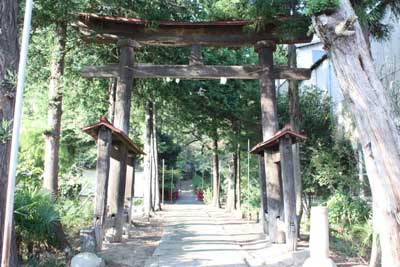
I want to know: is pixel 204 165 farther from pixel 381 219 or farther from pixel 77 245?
pixel 381 219

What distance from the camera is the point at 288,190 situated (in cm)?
835

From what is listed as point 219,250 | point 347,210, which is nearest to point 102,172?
point 219,250

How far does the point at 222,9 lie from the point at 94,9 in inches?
136

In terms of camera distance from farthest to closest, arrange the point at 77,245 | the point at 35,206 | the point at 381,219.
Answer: the point at 77,245 < the point at 35,206 < the point at 381,219

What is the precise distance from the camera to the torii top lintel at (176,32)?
1030 cm

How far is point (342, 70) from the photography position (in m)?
5.40

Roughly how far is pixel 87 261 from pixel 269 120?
18.7 ft

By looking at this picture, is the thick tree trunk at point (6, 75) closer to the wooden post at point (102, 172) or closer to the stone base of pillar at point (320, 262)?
the wooden post at point (102, 172)

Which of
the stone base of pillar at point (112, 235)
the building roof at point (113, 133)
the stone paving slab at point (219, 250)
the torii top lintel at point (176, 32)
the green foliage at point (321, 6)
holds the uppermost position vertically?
the torii top lintel at point (176, 32)

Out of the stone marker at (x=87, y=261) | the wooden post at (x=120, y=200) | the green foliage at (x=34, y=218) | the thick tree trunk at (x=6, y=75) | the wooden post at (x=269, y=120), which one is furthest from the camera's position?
the wooden post at (x=269, y=120)

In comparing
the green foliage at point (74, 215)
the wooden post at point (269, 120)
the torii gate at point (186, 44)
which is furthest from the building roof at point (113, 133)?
the wooden post at point (269, 120)

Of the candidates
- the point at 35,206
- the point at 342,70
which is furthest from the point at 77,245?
the point at 342,70

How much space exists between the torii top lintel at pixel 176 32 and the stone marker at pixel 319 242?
20.9 feet

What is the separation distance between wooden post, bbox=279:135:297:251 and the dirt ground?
285 cm
